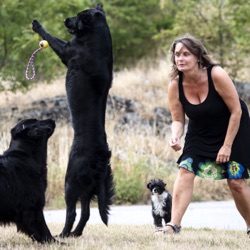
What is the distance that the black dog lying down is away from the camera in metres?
5.59

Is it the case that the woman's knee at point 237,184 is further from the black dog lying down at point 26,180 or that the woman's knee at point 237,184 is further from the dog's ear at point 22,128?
the dog's ear at point 22,128

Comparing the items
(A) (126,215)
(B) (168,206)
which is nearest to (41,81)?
(A) (126,215)

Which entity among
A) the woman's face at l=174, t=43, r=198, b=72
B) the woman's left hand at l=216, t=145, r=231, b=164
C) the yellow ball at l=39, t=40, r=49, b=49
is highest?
the yellow ball at l=39, t=40, r=49, b=49

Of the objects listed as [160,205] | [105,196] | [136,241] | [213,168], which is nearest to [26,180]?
[105,196]

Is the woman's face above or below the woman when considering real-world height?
above

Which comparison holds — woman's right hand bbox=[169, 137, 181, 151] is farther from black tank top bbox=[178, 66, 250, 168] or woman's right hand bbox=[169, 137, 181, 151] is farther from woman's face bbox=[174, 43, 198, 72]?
woman's face bbox=[174, 43, 198, 72]

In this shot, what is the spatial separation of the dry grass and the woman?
291mm

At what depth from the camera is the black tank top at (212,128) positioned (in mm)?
6070

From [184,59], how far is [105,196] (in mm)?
1590

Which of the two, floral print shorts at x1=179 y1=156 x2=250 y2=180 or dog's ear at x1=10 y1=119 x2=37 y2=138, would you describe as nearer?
dog's ear at x1=10 y1=119 x2=37 y2=138

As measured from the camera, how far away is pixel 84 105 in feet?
20.1

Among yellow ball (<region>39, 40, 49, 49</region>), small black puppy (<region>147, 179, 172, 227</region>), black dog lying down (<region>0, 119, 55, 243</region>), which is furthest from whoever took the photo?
small black puppy (<region>147, 179, 172, 227</region>)

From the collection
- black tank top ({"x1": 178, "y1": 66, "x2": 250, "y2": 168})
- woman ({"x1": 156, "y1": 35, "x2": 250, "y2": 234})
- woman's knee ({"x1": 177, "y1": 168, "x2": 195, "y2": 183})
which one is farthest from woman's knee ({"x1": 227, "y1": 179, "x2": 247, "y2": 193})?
woman's knee ({"x1": 177, "y1": 168, "x2": 195, "y2": 183})

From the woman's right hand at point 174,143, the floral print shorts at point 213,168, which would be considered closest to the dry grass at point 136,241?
the floral print shorts at point 213,168
